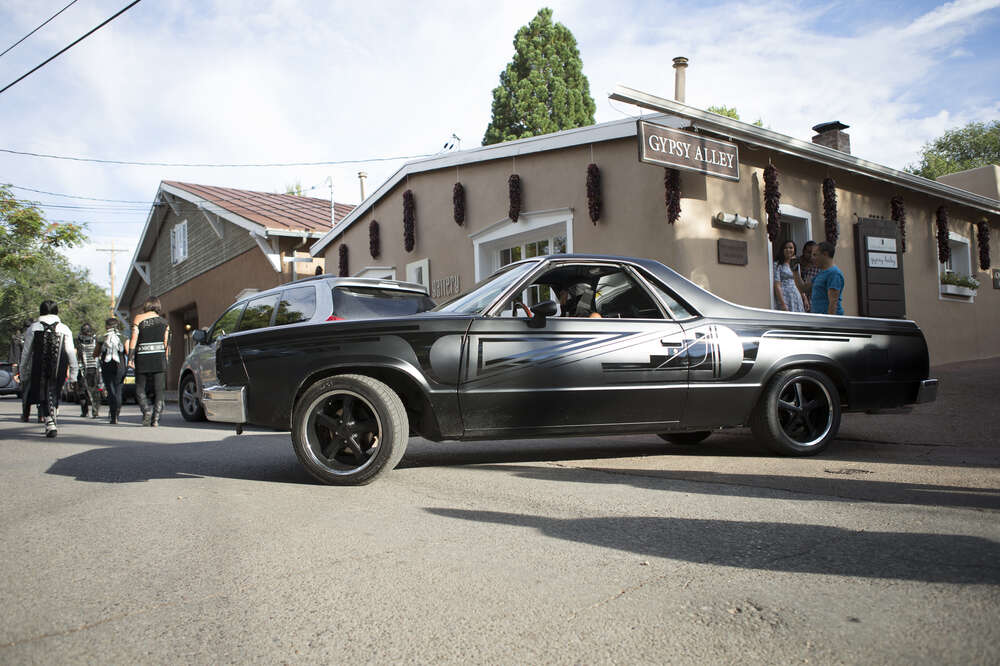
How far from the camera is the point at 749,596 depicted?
241 centimetres

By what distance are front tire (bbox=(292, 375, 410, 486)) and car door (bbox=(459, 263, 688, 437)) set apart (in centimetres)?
47

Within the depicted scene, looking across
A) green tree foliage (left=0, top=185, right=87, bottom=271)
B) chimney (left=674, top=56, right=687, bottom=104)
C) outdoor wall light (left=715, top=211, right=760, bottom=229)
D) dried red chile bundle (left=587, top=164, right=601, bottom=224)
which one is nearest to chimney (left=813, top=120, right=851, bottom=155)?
chimney (left=674, top=56, right=687, bottom=104)

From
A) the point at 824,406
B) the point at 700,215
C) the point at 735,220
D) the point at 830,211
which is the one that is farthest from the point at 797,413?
the point at 830,211

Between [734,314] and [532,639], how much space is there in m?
3.62

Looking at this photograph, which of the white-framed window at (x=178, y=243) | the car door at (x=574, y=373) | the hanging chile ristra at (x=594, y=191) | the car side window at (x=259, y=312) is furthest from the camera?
the white-framed window at (x=178, y=243)

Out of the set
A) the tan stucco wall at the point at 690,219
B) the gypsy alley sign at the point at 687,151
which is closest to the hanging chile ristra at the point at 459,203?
the tan stucco wall at the point at 690,219

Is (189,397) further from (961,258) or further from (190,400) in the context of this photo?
(961,258)

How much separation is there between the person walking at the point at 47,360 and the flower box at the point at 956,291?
14.5 meters

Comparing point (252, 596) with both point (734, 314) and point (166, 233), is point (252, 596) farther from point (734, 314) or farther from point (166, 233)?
point (166, 233)

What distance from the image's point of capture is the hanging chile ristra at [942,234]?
533 inches

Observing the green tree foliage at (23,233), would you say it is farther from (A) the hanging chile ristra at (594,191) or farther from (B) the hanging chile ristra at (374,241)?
(A) the hanging chile ristra at (594,191)

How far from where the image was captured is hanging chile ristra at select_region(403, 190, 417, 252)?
14.6 metres

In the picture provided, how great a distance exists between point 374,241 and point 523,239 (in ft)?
15.8

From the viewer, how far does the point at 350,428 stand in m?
4.44
